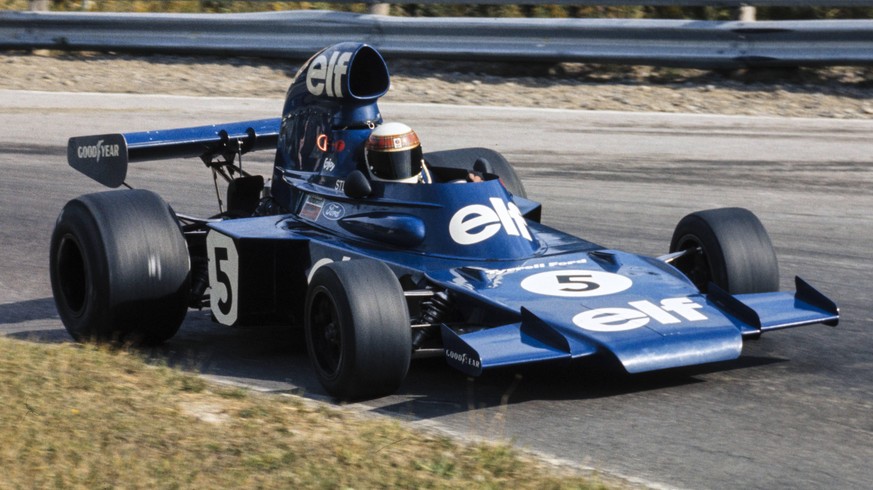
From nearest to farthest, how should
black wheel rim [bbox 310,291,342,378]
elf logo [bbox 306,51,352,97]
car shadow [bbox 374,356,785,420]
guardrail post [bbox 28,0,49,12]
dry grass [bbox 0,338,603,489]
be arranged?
dry grass [bbox 0,338,603,489]
car shadow [bbox 374,356,785,420]
black wheel rim [bbox 310,291,342,378]
elf logo [bbox 306,51,352,97]
guardrail post [bbox 28,0,49,12]

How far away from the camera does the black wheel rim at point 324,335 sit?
19.2ft

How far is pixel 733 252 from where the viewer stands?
6.57m

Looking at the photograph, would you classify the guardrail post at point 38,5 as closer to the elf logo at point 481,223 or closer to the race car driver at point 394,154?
the race car driver at point 394,154

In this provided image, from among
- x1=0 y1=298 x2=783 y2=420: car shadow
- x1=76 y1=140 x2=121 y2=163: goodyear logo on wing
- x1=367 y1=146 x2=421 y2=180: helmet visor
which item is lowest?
x1=0 y1=298 x2=783 y2=420: car shadow

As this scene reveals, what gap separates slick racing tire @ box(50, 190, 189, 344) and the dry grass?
667 millimetres

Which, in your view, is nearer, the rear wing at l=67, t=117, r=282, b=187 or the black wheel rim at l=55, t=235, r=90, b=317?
the black wheel rim at l=55, t=235, r=90, b=317

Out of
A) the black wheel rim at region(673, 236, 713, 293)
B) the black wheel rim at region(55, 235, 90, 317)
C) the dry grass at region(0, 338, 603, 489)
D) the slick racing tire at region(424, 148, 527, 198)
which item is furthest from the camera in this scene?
the slick racing tire at region(424, 148, 527, 198)

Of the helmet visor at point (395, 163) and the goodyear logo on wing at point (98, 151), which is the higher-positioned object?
the helmet visor at point (395, 163)

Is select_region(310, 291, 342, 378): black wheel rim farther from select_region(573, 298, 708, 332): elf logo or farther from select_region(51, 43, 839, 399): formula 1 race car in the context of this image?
select_region(573, 298, 708, 332): elf logo

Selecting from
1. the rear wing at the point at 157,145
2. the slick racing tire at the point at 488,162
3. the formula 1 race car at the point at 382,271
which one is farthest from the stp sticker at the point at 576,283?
the rear wing at the point at 157,145

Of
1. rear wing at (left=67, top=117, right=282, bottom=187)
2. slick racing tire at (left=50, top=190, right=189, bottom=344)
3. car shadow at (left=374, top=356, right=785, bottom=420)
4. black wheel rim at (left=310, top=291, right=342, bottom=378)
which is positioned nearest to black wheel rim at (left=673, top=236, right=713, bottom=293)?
car shadow at (left=374, top=356, right=785, bottom=420)

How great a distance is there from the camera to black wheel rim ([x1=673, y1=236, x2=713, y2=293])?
268 inches

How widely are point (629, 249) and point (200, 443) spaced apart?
459 centimetres

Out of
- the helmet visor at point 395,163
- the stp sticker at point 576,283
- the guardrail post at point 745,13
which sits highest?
the guardrail post at point 745,13
